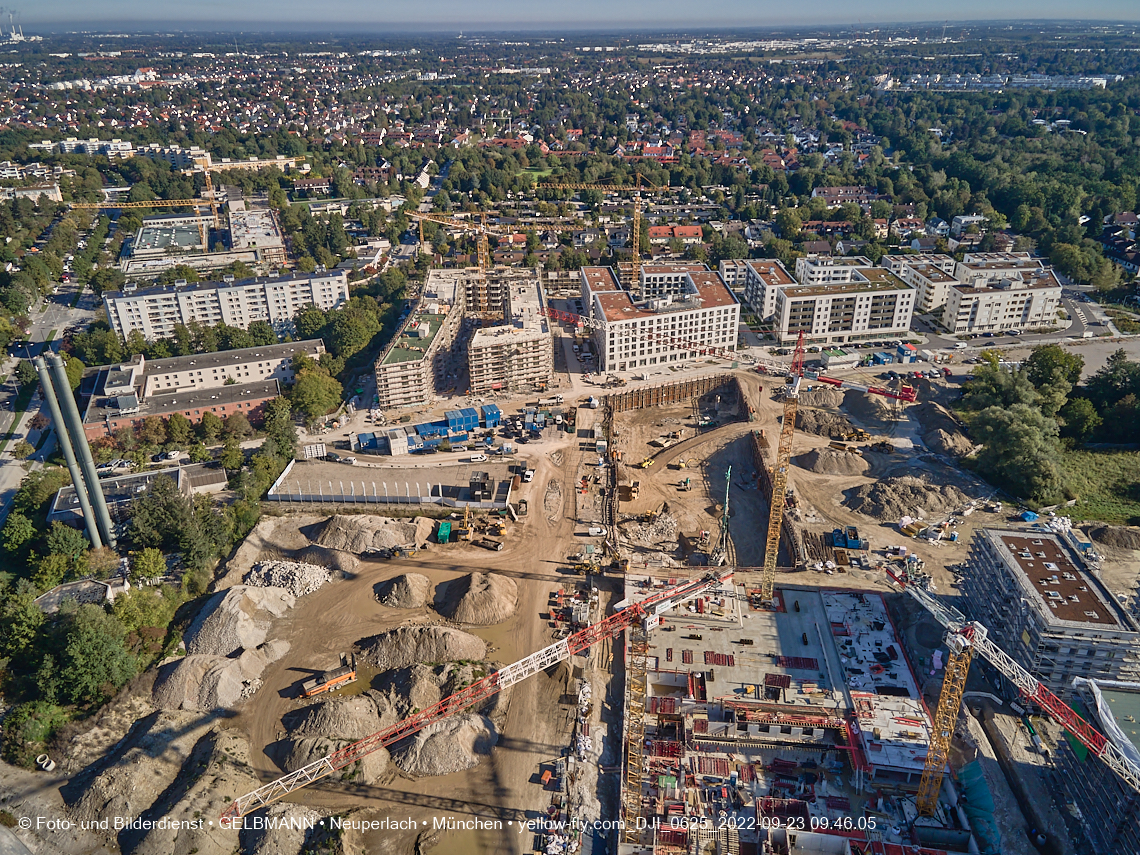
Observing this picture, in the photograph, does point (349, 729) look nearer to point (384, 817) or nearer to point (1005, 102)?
point (384, 817)

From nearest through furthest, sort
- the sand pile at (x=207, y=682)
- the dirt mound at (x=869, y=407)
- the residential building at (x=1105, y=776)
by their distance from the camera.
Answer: the residential building at (x=1105, y=776) < the sand pile at (x=207, y=682) < the dirt mound at (x=869, y=407)

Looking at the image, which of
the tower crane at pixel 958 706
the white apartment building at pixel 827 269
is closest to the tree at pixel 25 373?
the tower crane at pixel 958 706

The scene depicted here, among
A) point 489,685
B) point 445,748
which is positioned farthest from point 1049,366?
point 445,748

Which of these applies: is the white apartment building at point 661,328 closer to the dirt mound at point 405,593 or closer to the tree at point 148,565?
the dirt mound at point 405,593

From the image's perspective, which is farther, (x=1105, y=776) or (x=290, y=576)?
(x=290, y=576)

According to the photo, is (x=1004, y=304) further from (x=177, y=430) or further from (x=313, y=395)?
(x=177, y=430)

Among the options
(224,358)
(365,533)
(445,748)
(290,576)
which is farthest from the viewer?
(224,358)

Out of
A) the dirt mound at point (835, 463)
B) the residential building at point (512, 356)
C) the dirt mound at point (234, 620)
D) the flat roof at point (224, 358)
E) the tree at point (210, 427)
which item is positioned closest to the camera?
the dirt mound at point (234, 620)

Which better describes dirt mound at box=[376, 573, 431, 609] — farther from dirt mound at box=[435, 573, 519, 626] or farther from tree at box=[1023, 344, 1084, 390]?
tree at box=[1023, 344, 1084, 390]
